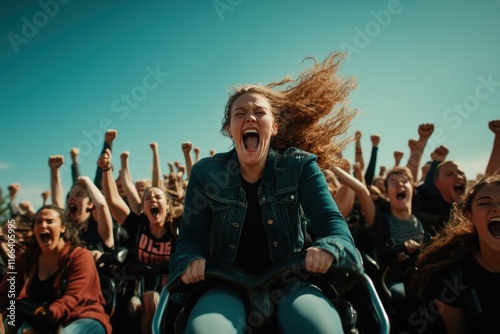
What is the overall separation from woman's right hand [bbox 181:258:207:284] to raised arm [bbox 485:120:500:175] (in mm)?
3376

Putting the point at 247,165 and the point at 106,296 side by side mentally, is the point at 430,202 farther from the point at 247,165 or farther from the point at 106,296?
the point at 106,296

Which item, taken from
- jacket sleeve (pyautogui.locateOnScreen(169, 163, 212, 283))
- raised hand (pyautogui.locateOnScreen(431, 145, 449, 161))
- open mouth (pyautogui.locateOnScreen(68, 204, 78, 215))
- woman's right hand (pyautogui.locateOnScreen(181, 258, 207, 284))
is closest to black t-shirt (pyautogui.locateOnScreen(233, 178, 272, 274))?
jacket sleeve (pyautogui.locateOnScreen(169, 163, 212, 283))

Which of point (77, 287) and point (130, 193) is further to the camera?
point (130, 193)

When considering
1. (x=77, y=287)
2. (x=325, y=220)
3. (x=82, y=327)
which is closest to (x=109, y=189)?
(x=77, y=287)

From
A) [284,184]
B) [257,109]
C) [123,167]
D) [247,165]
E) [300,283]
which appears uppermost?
[123,167]

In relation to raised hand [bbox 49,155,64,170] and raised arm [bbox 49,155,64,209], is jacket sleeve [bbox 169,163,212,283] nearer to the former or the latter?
raised arm [bbox 49,155,64,209]

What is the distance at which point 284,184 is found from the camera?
169 cm

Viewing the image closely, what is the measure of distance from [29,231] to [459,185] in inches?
175

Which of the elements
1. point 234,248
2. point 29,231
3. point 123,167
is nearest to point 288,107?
point 234,248

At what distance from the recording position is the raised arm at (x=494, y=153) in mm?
3531

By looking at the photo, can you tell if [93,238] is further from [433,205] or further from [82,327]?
[433,205]

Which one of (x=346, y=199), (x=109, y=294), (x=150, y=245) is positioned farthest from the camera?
(x=346, y=199)

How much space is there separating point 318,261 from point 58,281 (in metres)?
2.22

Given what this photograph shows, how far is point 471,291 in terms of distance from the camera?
72.9 inches
